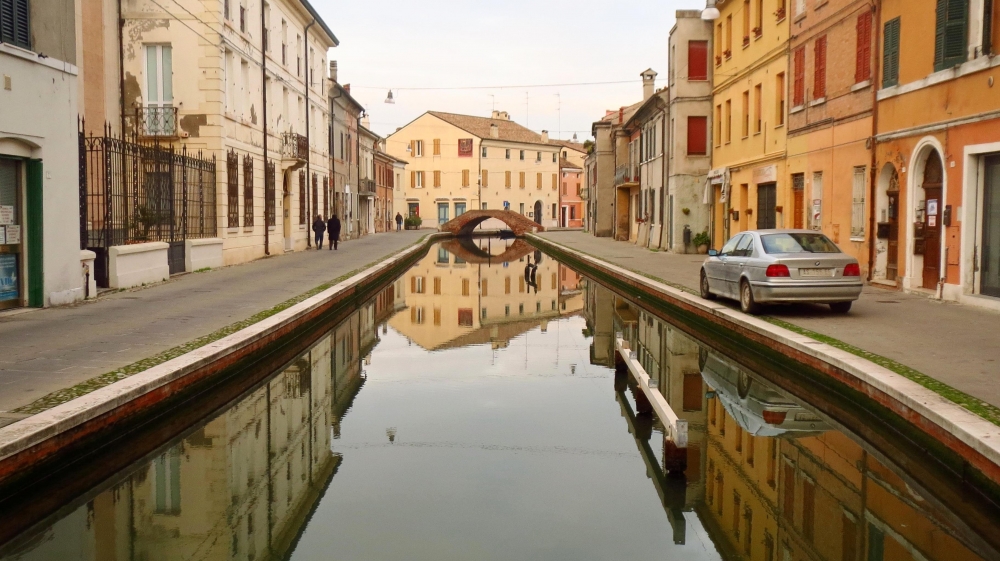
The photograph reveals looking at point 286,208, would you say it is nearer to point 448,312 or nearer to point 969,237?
point 448,312

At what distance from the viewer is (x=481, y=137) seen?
83.6 m

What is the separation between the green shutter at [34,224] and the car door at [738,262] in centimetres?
1063

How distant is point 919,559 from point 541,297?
1812cm

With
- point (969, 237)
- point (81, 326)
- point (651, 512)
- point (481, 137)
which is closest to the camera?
point (651, 512)

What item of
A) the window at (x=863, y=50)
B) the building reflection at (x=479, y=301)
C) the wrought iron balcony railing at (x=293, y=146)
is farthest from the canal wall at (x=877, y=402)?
the wrought iron balcony railing at (x=293, y=146)

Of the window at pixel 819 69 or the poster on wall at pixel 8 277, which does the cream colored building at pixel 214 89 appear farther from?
the window at pixel 819 69

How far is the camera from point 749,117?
27781mm

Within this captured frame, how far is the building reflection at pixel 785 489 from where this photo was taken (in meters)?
5.42

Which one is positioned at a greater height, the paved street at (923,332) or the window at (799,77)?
the window at (799,77)

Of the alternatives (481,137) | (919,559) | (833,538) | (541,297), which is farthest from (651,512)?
(481,137)

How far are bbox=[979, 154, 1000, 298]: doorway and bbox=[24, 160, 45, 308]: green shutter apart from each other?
14.4m

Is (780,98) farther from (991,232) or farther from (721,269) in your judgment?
(991,232)

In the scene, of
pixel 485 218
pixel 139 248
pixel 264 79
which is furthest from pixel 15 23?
pixel 485 218

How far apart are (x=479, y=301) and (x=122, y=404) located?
1474cm
